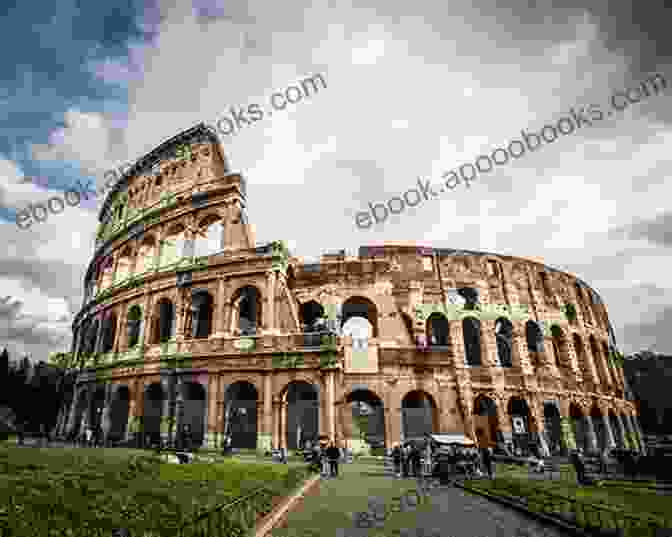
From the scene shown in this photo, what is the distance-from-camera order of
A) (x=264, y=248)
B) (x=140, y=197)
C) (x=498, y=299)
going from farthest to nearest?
(x=140, y=197) → (x=498, y=299) → (x=264, y=248)

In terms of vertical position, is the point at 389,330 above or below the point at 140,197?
below

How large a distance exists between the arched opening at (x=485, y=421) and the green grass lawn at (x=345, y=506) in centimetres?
1325

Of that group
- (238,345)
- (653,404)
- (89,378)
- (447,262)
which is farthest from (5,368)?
(653,404)

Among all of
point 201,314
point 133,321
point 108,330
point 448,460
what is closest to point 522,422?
point 448,460

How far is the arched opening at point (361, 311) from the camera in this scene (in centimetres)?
2333

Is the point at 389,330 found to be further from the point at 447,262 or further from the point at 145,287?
the point at 145,287

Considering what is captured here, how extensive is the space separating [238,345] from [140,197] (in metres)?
16.4

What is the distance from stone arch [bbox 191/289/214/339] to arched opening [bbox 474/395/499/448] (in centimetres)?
1733

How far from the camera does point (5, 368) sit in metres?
39.0

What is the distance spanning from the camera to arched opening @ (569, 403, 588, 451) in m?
26.3

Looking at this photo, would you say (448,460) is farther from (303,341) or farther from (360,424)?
(303,341)

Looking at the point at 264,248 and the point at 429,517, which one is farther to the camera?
the point at 264,248

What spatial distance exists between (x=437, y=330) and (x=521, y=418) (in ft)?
23.9

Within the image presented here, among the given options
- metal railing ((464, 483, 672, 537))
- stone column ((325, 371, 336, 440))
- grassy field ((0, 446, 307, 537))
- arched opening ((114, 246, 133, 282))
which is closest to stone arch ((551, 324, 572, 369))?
stone column ((325, 371, 336, 440))
